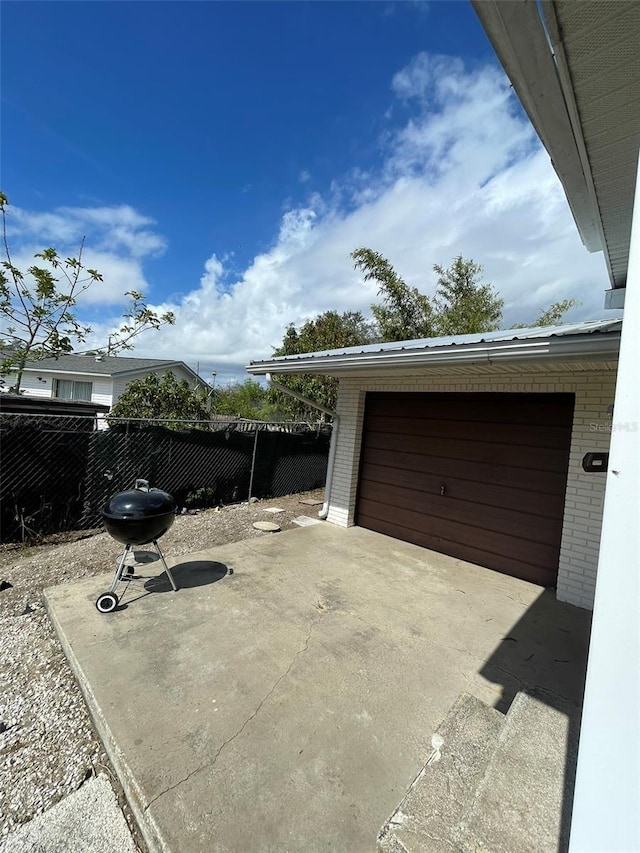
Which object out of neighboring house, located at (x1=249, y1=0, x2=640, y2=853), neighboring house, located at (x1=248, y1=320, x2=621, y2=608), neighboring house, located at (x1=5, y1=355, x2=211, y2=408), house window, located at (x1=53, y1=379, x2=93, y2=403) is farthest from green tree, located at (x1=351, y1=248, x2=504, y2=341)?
house window, located at (x1=53, y1=379, x2=93, y2=403)

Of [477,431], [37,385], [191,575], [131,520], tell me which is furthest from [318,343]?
[37,385]

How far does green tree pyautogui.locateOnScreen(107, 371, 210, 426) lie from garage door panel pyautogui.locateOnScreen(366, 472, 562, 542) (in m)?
5.79

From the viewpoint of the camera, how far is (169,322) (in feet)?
24.0

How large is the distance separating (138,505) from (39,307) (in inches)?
206

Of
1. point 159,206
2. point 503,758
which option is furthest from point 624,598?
point 159,206

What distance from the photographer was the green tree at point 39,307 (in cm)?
571

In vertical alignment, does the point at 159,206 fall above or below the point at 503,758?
above

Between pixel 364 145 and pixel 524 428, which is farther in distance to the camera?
pixel 364 145

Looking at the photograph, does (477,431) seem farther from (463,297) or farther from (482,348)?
(463,297)

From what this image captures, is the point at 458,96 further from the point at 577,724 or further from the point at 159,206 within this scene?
the point at 159,206

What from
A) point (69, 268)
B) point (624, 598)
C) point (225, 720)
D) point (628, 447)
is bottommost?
point (225, 720)

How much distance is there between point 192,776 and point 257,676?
2.20 feet

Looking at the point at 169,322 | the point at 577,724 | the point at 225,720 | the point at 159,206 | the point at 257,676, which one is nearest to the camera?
the point at 577,724

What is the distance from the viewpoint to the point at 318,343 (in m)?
12.9
